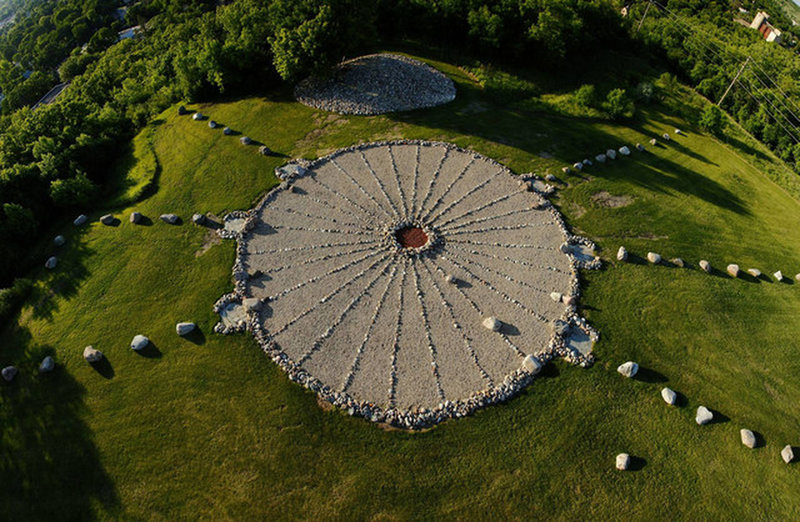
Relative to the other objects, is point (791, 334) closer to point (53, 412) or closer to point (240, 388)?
point (240, 388)

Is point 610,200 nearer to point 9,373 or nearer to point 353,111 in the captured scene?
point 353,111

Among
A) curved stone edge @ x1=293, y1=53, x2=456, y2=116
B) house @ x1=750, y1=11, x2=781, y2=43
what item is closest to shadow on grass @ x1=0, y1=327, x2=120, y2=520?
curved stone edge @ x1=293, y1=53, x2=456, y2=116

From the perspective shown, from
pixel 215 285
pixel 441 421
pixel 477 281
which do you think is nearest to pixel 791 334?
pixel 477 281

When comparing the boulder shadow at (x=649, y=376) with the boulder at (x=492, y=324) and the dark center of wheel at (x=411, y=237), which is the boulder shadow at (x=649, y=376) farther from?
the dark center of wheel at (x=411, y=237)

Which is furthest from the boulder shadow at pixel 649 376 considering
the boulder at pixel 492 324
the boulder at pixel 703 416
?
the boulder at pixel 492 324

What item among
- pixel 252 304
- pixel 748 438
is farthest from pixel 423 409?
pixel 748 438

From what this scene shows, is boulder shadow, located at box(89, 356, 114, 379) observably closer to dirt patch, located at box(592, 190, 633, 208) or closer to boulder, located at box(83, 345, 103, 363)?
boulder, located at box(83, 345, 103, 363)
